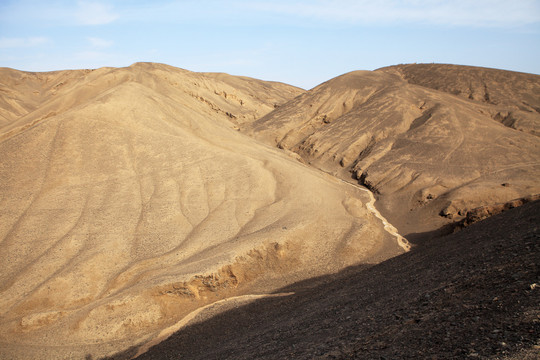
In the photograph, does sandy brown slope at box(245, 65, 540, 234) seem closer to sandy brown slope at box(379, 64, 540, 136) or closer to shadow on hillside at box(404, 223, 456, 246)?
sandy brown slope at box(379, 64, 540, 136)

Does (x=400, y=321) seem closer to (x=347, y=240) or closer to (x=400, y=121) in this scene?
(x=347, y=240)

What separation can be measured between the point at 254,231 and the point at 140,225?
524cm

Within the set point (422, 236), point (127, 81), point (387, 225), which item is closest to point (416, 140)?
point (387, 225)

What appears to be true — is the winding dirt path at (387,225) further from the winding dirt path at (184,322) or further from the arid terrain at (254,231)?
the winding dirt path at (184,322)

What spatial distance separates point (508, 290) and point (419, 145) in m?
28.6

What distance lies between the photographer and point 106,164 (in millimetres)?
21906

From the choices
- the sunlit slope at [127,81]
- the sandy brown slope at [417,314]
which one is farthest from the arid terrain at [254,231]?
the sunlit slope at [127,81]

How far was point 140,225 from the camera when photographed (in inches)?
730

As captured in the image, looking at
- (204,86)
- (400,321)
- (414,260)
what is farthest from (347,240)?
(204,86)

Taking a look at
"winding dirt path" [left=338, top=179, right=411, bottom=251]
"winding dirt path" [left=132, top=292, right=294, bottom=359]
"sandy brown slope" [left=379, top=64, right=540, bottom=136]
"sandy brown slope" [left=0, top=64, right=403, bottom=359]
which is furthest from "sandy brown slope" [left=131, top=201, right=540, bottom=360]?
"sandy brown slope" [left=379, top=64, right=540, bottom=136]

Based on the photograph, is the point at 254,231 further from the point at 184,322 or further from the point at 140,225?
the point at 184,322

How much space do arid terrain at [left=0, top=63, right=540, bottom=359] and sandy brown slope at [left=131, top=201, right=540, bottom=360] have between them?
59 mm

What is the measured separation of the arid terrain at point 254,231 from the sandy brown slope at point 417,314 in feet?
0.19

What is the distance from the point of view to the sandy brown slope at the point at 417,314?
17.7ft
